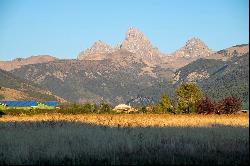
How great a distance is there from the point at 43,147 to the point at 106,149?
133 inches

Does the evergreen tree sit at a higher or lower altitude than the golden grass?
higher

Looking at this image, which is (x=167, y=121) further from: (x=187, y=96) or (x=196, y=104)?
(x=187, y=96)

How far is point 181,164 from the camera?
49.1 ft

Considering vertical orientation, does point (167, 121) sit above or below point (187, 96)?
below

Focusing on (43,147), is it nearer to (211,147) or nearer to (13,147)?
(13,147)

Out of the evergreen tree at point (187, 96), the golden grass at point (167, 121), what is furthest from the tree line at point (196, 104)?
the golden grass at point (167, 121)

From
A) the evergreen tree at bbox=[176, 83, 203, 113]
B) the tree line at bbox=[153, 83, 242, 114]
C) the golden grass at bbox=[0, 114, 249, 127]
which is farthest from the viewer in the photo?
the evergreen tree at bbox=[176, 83, 203, 113]

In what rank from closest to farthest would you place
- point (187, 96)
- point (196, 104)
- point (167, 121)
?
1. point (167, 121)
2. point (196, 104)
3. point (187, 96)

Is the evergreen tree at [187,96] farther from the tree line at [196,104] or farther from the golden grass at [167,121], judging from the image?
the golden grass at [167,121]

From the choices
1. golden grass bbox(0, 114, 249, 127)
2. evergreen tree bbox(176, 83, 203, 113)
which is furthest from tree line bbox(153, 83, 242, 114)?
golden grass bbox(0, 114, 249, 127)

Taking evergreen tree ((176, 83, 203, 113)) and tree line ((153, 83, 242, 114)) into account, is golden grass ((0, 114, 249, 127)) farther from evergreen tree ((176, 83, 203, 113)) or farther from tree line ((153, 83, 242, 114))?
evergreen tree ((176, 83, 203, 113))

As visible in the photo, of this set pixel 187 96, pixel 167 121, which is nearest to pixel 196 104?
pixel 187 96

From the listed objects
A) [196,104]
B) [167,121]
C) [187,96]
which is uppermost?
[187,96]

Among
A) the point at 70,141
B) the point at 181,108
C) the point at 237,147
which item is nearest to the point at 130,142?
the point at 70,141
